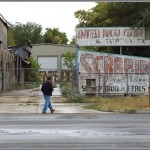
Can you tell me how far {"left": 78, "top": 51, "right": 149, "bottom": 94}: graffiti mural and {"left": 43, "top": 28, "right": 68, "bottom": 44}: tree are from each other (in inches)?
3183

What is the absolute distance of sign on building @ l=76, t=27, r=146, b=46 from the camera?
27281 millimetres

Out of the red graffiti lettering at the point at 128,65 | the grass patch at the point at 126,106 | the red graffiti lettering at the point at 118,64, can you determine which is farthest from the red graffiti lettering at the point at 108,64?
the grass patch at the point at 126,106

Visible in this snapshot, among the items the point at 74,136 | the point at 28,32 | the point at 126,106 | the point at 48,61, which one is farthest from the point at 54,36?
the point at 74,136

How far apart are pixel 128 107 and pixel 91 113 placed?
2.56 metres

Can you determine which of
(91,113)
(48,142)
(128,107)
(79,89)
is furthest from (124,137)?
(79,89)

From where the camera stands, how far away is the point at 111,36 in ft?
89.8

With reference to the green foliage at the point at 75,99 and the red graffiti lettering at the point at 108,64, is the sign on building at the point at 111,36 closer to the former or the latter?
the red graffiti lettering at the point at 108,64

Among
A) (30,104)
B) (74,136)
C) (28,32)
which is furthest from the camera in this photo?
(28,32)

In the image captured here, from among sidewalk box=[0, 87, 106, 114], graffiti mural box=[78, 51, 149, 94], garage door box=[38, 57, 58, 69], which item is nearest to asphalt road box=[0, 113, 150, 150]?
sidewalk box=[0, 87, 106, 114]

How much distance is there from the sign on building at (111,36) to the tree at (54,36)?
80.3 metres

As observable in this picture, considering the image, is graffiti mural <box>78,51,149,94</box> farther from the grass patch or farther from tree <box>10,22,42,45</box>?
tree <box>10,22,42,45</box>

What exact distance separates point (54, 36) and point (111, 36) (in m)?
83.4

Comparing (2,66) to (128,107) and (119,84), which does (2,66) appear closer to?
(119,84)

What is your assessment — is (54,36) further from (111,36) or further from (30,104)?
(30,104)
